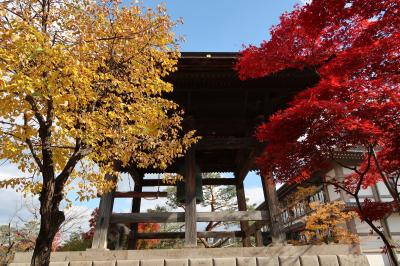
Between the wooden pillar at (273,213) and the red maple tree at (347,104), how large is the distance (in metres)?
1.47

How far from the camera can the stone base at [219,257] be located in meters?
6.43

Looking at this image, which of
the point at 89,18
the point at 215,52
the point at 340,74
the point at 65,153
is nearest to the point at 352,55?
the point at 340,74

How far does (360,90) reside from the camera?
536 cm

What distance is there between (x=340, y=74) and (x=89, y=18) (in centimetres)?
522

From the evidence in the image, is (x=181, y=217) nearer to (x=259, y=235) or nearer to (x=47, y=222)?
(x=47, y=222)

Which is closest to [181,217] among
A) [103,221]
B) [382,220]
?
[103,221]

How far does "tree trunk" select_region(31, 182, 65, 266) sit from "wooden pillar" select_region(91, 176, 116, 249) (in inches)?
81.8

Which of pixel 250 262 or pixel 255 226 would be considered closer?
pixel 250 262

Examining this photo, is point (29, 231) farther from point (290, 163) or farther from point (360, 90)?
point (360, 90)

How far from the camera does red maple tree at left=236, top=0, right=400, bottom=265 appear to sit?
4980mm

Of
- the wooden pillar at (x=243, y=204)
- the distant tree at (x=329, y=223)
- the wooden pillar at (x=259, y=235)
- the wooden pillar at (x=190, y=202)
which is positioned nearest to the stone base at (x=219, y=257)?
the wooden pillar at (x=190, y=202)

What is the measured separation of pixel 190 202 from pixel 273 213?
2148mm

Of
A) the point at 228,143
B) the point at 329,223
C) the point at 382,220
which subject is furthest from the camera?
the point at 382,220

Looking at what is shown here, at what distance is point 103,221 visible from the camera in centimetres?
703
